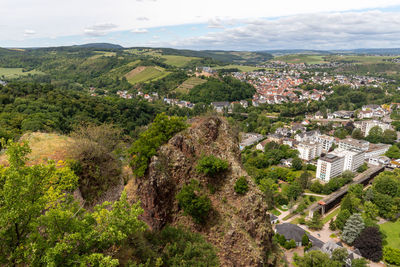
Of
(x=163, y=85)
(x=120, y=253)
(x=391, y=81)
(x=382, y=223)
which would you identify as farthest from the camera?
(x=391, y=81)

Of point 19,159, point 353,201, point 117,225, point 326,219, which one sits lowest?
point 326,219

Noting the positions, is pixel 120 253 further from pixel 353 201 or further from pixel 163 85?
pixel 163 85

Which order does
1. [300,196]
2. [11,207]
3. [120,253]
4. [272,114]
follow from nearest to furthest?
[11,207], [120,253], [300,196], [272,114]

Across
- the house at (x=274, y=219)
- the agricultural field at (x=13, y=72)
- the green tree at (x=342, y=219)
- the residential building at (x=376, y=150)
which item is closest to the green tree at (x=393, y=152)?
the residential building at (x=376, y=150)

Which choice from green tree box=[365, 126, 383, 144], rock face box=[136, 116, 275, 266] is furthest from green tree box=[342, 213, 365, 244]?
green tree box=[365, 126, 383, 144]

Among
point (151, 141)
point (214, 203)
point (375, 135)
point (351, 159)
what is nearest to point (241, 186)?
point (214, 203)

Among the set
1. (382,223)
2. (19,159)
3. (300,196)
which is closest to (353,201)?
(382,223)

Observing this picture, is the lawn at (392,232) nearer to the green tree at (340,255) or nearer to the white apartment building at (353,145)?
the green tree at (340,255)
